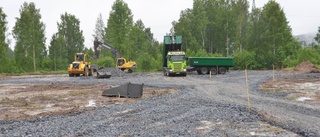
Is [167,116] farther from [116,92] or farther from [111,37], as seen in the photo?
[111,37]

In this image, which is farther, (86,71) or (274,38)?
(274,38)

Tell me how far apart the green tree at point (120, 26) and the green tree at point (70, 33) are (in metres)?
17.9

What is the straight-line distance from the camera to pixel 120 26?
52.0 meters

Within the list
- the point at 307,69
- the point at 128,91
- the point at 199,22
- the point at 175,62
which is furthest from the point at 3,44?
the point at 307,69

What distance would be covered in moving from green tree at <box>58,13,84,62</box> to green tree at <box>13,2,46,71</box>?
31.7 feet

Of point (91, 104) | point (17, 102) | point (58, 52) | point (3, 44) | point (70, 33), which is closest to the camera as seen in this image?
point (91, 104)

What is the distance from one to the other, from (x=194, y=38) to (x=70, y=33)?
86.3ft

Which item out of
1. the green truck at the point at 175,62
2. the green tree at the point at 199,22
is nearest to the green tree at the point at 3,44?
the green truck at the point at 175,62

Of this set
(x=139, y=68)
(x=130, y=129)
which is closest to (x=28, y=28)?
(x=139, y=68)

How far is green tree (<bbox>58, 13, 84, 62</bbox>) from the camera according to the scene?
67438mm

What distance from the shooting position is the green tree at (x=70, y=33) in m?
67.4

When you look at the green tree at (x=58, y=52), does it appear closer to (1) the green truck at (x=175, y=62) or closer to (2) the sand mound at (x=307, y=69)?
(1) the green truck at (x=175, y=62)

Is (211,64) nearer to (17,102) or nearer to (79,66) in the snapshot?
(79,66)

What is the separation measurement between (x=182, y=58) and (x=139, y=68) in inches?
663
